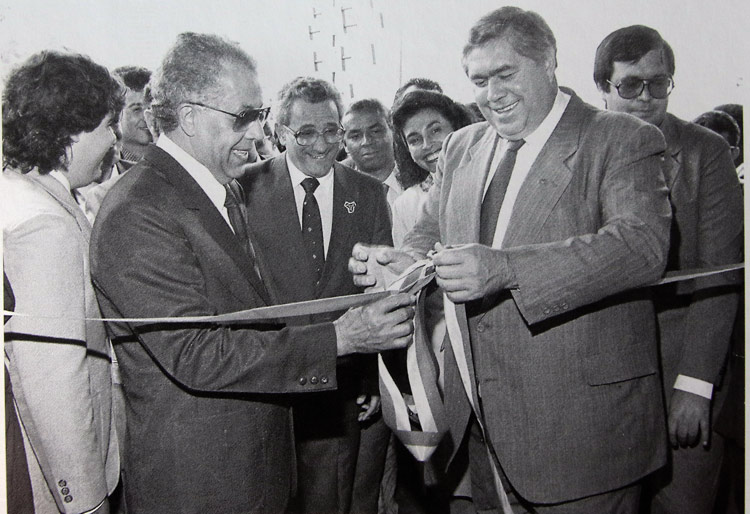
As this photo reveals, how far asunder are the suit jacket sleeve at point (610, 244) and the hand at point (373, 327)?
317mm

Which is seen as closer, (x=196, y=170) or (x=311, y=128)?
(x=196, y=170)

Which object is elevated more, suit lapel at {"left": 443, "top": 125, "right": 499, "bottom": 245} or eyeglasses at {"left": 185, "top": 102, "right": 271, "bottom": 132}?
eyeglasses at {"left": 185, "top": 102, "right": 271, "bottom": 132}

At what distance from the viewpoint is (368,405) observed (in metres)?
2.11

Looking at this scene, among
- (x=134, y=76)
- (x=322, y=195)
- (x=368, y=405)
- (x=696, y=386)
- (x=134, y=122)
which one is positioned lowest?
(x=368, y=405)

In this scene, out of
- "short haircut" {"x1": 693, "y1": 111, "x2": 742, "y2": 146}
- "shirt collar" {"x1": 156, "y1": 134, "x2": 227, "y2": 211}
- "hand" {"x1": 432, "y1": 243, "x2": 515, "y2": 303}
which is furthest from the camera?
"short haircut" {"x1": 693, "y1": 111, "x2": 742, "y2": 146}

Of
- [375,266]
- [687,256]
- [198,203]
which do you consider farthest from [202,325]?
[687,256]

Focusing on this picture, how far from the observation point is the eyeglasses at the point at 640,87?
1904 millimetres

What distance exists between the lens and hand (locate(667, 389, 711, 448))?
1954 millimetres

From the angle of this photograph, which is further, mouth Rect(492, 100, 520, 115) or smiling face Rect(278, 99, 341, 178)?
smiling face Rect(278, 99, 341, 178)

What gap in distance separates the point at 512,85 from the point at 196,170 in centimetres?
90

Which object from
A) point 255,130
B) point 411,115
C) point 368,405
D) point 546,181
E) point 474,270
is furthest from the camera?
point 368,405

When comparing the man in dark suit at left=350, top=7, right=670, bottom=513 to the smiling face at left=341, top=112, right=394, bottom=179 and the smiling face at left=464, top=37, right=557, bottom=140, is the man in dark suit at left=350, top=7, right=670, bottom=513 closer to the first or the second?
the smiling face at left=464, top=37, right=557, bottom=140

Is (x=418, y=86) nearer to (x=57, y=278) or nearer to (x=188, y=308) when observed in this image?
(x=188, y=308)

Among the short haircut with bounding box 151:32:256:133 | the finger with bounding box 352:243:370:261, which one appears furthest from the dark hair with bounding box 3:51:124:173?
the finger with bounding box 352:243:370:261
